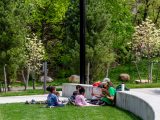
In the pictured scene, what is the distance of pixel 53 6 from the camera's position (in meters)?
46.7

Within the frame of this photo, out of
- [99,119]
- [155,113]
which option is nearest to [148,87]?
[99,119]

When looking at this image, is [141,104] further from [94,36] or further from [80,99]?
[94,36]

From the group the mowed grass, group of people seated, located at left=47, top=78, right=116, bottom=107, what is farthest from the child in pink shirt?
the mowed grass

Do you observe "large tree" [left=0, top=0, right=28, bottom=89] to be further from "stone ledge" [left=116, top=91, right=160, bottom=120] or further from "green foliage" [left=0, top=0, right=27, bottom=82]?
"stone ledge" [left=116, top=91, right=160, bottom=120]

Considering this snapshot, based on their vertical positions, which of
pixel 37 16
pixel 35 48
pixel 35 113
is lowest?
pixel 35 113

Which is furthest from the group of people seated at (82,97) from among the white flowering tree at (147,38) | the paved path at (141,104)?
the white flowering tree at (147,38)

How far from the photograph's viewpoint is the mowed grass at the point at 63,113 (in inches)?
627

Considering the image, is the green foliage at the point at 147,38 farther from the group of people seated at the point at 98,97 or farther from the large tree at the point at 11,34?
the group of people seated at the point at 98,97

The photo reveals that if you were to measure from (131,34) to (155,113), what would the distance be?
35162mm

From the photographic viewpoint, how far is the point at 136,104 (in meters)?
16.6

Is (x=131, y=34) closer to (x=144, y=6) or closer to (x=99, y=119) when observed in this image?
(x=144, y=6)

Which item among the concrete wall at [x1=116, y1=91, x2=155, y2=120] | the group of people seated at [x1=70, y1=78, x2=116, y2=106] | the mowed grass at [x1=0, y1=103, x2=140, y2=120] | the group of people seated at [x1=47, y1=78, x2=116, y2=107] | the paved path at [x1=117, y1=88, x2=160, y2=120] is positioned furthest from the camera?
the group of people seated at [x1=70, y1=78, x2=116, y2=106]

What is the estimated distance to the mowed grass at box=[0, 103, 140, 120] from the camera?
15.9 metres

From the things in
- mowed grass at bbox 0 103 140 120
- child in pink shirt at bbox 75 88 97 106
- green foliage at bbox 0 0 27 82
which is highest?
green foliage at bbox 0 0 27 82
